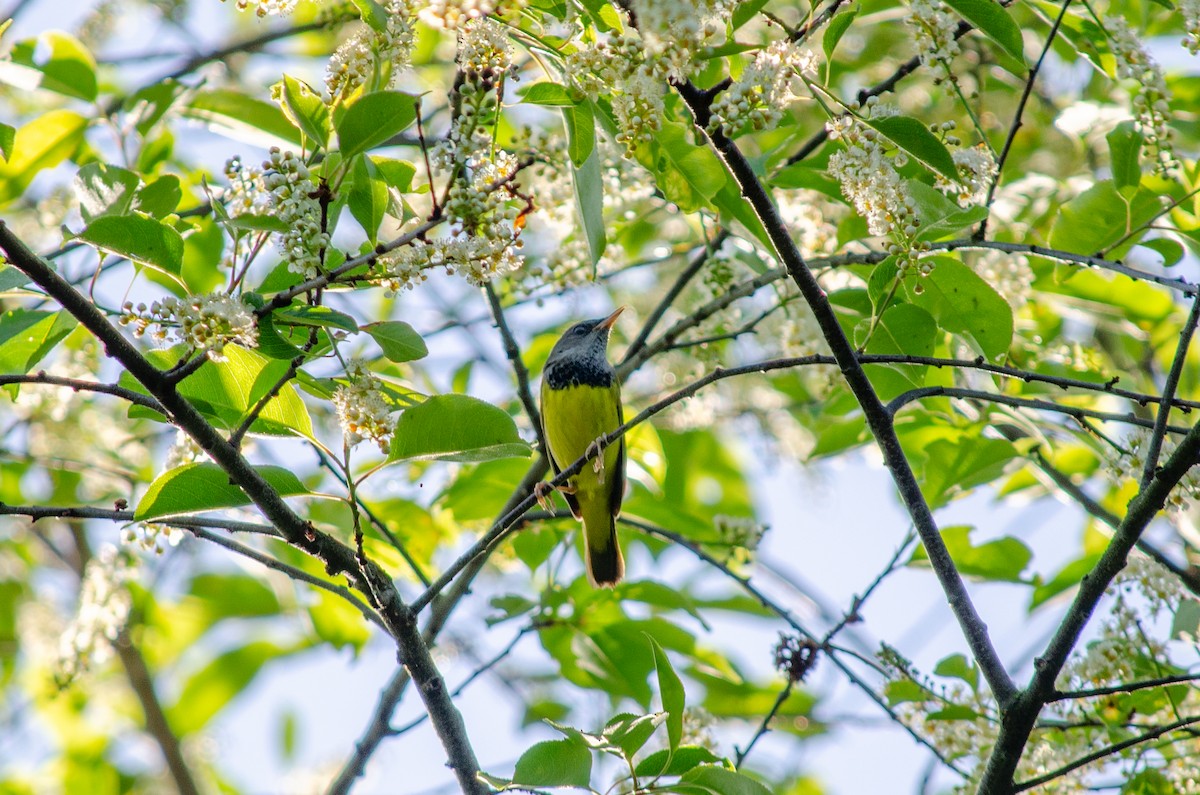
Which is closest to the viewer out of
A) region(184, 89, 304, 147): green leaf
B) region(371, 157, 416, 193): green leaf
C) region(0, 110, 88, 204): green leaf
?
region(371, 157, 416, 193): green leaf

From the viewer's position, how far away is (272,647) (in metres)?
5.91

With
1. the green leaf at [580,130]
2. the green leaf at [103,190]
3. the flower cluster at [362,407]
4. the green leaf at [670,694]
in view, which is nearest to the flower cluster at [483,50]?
the green leaf at [580,130]

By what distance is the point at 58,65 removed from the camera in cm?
353

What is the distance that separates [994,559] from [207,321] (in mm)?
2885

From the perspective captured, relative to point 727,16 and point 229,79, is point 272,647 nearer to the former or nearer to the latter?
point 229,79

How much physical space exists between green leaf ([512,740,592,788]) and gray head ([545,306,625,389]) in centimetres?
300

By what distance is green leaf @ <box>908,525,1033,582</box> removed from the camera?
12.3ft

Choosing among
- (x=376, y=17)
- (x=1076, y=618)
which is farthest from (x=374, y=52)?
(x=1076, y=618)

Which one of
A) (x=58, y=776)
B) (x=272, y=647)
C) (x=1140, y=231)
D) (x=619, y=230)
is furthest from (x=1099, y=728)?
(x=58, y=776)

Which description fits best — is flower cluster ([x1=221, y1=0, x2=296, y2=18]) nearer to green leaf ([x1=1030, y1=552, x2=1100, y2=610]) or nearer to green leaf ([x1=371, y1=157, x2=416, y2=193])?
green leaf ([x1=371, y1=157, x2=416, y2=193])

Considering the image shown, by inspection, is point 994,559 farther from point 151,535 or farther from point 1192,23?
point 151,535

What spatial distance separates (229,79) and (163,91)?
9.68 feet

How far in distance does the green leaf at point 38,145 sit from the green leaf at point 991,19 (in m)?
2.98

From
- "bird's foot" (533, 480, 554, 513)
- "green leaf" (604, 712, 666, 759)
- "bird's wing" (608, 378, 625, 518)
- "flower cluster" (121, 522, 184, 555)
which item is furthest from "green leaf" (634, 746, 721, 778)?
"bird's wing" (608, 378, 625, 518)
